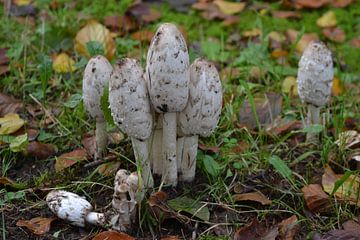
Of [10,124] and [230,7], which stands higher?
[230,7]

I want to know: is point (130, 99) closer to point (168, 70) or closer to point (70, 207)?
point (168, 70)

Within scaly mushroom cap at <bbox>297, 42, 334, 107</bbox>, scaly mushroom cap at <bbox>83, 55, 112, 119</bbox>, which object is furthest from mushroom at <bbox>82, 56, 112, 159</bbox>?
scaly mushroom cap at <bbox>297, 42, 334, 107</bbox>

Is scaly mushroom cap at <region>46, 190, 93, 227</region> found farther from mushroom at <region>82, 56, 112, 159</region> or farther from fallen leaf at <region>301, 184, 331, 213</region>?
fallen leaf at <region>301, 184, 331, 213</region>

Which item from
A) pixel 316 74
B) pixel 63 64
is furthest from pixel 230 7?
pixel 316 74

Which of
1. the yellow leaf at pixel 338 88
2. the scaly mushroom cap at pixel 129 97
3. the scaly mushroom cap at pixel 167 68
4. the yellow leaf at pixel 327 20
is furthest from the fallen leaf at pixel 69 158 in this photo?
the yellow leaf at pixel 327 20

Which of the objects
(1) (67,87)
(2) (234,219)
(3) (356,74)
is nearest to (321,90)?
(2) (234,219)

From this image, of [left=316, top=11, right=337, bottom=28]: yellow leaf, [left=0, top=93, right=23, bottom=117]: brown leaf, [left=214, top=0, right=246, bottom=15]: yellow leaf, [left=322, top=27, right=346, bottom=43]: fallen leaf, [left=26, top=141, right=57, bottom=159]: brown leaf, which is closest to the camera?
[left=26, top=141, right=57, bottom=159]: brown leaf

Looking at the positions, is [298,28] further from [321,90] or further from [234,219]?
[234,219]
